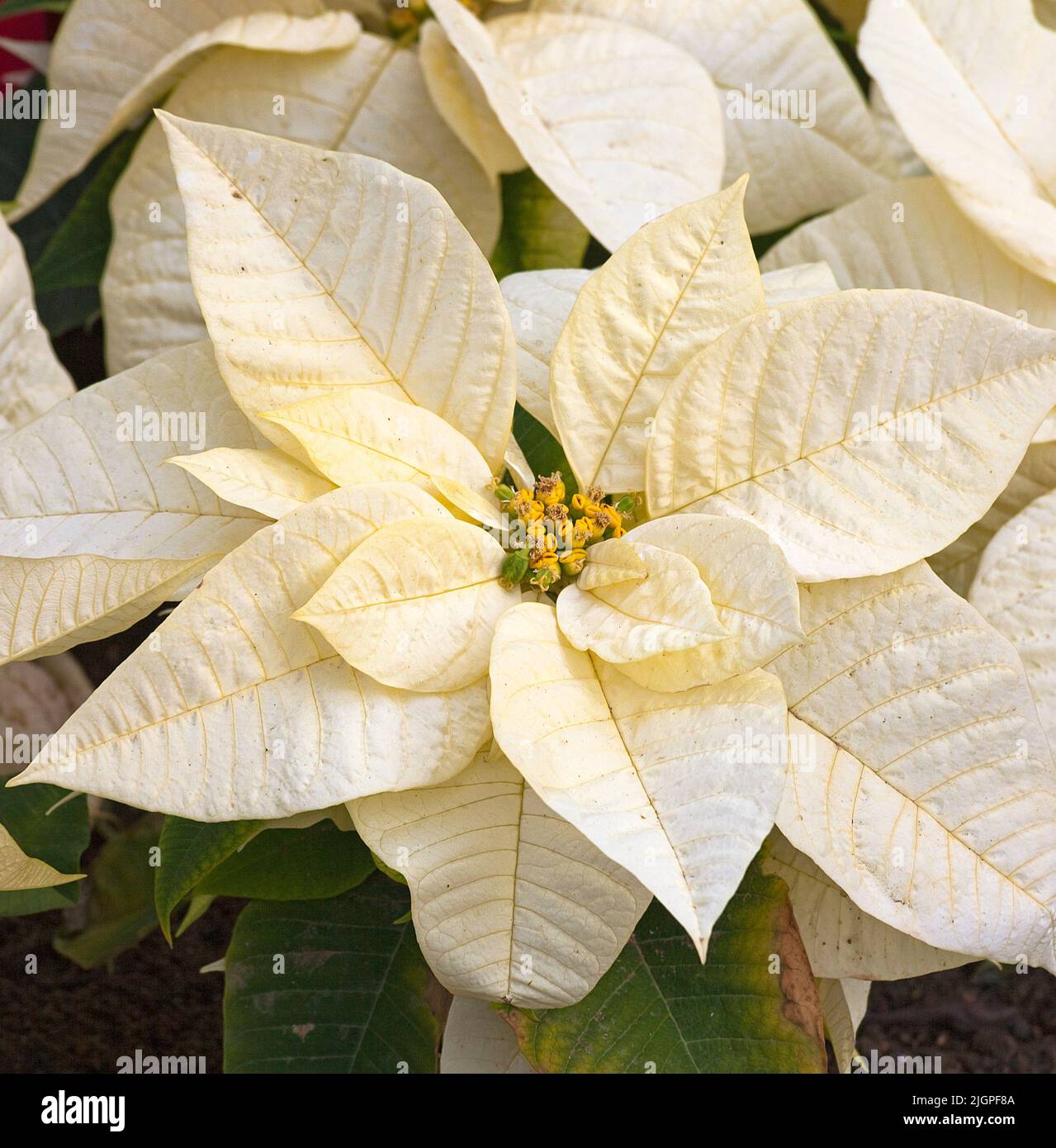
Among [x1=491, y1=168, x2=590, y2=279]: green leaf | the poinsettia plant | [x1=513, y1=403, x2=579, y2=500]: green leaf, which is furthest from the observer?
[x1=491, y1=168, x2=590, y2=279]: green leaf

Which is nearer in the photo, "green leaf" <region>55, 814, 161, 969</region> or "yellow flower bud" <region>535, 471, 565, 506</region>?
"yellow flower bud" <region>535, 471, 565, 506</region>

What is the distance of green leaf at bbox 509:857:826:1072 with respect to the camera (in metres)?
0.47

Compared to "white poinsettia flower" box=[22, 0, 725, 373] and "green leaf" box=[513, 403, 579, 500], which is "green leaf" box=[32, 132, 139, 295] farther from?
"green leaf" box=[513, 403, 579, 500]

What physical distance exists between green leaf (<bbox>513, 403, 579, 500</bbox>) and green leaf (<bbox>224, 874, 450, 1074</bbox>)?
229mm

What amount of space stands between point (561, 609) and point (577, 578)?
3cm

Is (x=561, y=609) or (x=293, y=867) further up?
(x=561, y=609)

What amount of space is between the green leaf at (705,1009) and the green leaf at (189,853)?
0.45 feet

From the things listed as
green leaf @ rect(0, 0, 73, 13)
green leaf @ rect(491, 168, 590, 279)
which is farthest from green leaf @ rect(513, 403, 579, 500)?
green leaf @ rect(0, 0, 73, 13)

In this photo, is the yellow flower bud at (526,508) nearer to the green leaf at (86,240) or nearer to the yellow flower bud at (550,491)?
the yellow flower bud at (550,491)

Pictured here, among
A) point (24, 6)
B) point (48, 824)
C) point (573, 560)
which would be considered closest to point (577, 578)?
point (573, 560)

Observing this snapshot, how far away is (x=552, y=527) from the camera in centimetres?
44

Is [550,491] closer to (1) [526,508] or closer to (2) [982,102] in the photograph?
(1) [526,508]
